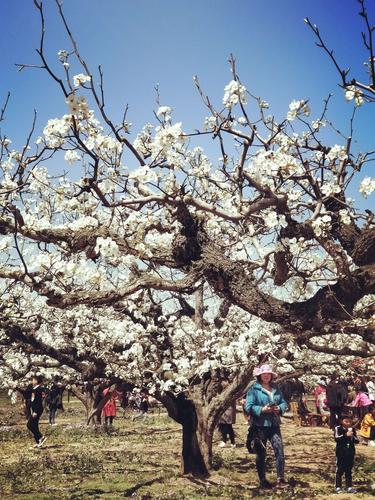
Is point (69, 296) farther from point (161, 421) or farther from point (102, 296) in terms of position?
point (161, 421)

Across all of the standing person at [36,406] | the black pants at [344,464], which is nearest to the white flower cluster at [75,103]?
the black pants at [344,464]

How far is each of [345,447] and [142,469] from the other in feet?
16.7

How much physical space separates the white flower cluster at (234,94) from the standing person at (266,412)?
4.60m

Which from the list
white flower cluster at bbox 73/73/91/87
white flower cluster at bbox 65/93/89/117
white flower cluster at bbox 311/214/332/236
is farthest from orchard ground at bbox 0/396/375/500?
white flower cluster at bbox 73/73/91/87

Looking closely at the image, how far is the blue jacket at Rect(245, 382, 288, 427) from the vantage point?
310 inches

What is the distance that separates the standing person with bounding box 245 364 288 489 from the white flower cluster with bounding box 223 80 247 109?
181 inches

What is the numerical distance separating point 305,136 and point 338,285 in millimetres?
Answer: 3011

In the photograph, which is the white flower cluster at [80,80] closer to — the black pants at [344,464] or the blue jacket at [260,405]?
the blue jacket at [260,405]

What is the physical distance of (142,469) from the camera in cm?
1111

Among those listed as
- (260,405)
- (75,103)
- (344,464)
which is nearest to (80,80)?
(75,103)

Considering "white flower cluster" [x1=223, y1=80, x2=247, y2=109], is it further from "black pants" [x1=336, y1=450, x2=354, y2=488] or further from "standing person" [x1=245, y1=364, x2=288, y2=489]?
"black pants" [x1=336, y1=450, x2=354, y2=488]

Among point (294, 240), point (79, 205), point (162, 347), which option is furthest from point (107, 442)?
point (294, 240)

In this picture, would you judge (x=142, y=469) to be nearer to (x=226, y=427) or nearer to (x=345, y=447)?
(x=226, y=427)

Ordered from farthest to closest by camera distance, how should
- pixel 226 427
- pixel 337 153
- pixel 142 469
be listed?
pixel 226 427, pixel 142 469, pixel 337 153
